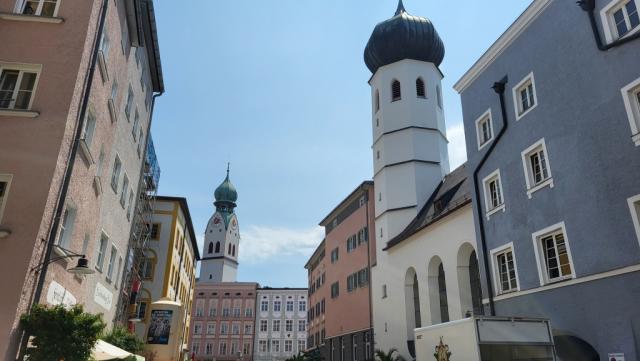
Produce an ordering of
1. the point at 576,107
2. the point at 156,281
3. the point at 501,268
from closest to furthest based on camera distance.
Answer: the point at 576,107 < the point at 501,268 < the point at 156,281

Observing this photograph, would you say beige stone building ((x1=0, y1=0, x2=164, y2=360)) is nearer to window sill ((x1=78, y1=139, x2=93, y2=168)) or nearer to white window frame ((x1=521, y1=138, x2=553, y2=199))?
window sill ((x1=78, y1=139, x2=93, y2=168))

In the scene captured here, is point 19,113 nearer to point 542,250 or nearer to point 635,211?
point 635,211

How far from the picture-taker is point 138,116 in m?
24.0

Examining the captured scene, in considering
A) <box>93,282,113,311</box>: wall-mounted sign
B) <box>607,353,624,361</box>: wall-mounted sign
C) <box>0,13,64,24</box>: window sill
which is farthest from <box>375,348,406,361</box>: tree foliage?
<box>0,13,64,24</box>: window sill

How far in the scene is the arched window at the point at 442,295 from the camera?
94.3 feet

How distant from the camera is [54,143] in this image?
41.6ft

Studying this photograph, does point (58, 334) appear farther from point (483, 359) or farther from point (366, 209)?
point (366, 209)

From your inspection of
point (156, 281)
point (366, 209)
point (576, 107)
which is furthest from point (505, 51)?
point (156, 281)

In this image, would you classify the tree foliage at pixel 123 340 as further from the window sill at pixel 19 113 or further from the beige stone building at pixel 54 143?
the window sill at pixel 19 113

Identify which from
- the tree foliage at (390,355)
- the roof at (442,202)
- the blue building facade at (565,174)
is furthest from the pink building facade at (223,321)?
the blue building facade at (565,174)

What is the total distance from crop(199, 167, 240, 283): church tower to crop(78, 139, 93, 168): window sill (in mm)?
89399

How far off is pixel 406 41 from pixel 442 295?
21.0m

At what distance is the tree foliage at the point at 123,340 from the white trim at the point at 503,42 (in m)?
18.7

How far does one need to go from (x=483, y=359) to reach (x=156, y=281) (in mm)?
26757
